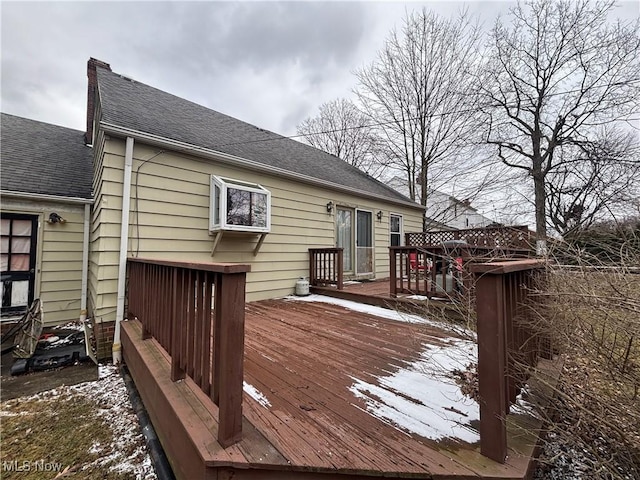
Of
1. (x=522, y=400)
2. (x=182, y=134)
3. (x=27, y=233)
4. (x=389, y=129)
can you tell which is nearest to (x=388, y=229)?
(x=389, y=129)

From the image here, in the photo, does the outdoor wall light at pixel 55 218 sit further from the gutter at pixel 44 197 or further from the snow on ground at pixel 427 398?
the snow on ground at pixel 427 398

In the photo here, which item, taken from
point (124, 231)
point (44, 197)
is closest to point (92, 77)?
point (44, 197)

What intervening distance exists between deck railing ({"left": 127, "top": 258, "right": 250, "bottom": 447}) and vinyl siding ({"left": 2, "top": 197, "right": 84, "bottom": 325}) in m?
4.53

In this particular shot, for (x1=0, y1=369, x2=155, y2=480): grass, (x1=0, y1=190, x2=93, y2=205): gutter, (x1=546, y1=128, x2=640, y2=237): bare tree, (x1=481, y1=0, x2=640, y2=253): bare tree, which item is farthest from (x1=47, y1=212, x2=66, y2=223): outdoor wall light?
(x1=546, y1=128, x2=640, y2=237): bare tree

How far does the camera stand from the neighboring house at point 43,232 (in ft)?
16.2

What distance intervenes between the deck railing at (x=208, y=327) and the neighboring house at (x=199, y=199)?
75.3 inches

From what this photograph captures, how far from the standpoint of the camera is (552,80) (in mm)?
10781

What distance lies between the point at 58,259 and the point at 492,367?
23.4ft

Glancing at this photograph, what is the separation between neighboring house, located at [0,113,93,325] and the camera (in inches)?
194

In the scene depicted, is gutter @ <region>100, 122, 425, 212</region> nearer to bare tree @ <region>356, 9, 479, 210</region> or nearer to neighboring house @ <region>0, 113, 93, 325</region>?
neighboring house @ <region>0, 113, 93, 325</region>

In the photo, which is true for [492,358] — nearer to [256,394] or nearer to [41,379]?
[256,394]

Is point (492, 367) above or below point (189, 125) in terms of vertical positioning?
below

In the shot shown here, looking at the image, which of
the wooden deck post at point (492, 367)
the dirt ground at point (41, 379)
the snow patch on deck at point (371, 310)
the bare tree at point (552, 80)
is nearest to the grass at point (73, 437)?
the dirt ground at point (41, 379)

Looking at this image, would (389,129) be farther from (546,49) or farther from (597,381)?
(597,381)
